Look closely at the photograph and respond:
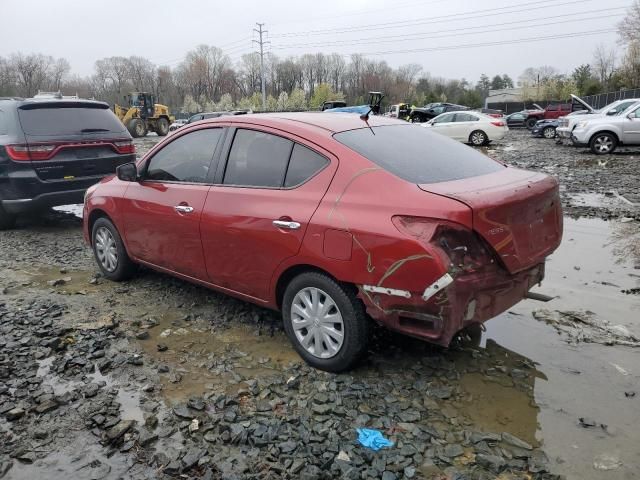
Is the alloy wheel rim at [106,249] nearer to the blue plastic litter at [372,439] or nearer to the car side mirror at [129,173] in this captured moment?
the car side mirror at [129,173]

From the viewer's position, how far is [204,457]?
273 cm

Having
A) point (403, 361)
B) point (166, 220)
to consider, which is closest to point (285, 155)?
point (166, 220)

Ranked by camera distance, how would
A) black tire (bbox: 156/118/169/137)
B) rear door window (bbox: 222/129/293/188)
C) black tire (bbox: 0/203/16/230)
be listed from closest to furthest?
1. rear door window (bbox: 222/129/293/188)
2. black tire (bbox: 0/203/16/230)
3. black tire (bbox: 156/118/169/137)

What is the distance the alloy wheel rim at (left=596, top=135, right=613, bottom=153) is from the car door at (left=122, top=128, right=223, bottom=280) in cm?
1533

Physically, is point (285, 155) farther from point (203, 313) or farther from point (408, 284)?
point (203, 313)

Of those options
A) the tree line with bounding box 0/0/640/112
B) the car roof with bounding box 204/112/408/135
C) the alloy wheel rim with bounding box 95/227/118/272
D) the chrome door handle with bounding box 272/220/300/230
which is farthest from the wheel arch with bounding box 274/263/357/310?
the tree line with bounding box 0/0/640/112

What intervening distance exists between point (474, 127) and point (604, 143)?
19.0ft

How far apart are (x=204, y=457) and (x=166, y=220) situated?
7.40 ft

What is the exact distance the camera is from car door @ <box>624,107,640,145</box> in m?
15.6

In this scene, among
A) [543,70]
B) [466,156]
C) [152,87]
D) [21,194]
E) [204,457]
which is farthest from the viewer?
[543,70]

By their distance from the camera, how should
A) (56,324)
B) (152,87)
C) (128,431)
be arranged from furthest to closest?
(152,87), (56,324), (128,431)

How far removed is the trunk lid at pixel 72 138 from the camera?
7.13m

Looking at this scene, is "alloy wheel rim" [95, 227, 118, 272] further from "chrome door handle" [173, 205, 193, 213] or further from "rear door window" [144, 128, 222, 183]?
"chrome door handle" [173, 205, 193, 213]

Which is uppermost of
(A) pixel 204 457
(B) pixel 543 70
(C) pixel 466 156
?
(B) pixel 543 70
